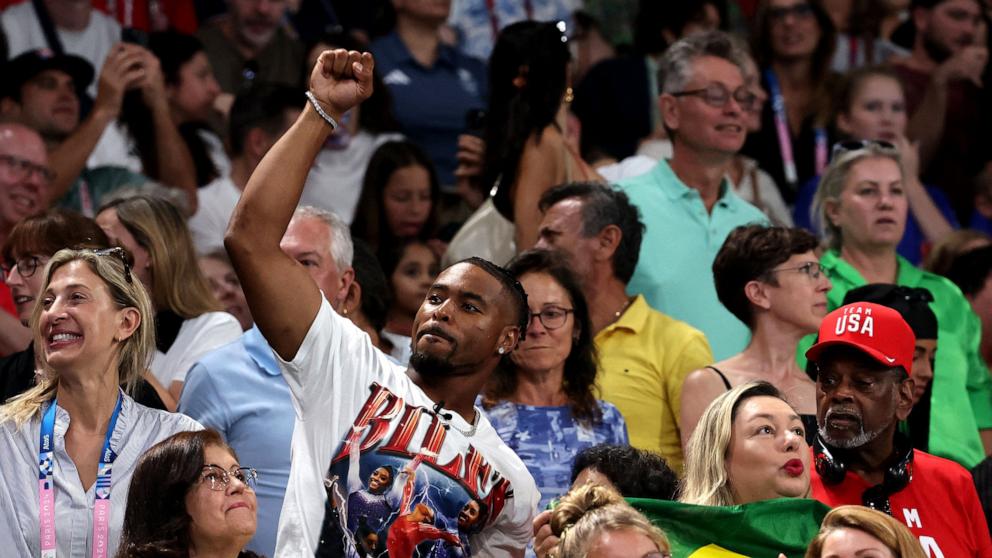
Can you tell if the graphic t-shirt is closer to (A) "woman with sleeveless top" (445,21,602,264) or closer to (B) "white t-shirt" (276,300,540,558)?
(B) "white t-shirt" (276,300,540,558)

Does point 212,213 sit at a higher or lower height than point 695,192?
lower

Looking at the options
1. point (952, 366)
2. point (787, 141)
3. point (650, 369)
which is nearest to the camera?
point (650, 369)

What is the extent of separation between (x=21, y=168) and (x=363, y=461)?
332 centimetres

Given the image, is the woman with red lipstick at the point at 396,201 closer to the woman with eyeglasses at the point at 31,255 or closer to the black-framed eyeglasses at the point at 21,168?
the black-framed eyeglasses at the point at 21,168

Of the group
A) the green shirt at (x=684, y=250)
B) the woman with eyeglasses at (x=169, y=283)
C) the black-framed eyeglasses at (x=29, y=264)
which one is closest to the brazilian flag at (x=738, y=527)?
the green shirt at (x=684, y=250)

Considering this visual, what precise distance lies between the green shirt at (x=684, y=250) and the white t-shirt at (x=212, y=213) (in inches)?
76.6

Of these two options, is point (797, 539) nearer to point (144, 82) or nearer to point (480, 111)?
point (480, 111)

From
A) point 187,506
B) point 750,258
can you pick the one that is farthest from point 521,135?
point 187,506

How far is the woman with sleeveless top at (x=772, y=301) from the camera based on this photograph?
6062mm

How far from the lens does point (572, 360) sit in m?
5.95

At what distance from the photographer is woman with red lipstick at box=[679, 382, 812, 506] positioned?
5.05 meters

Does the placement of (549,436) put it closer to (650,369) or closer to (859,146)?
(650,369)

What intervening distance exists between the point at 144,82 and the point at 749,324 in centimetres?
333

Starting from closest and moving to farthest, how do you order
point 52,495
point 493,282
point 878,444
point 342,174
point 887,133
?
point 52,495
point 493,282
point 878,444
point 342,174
point 887,133
